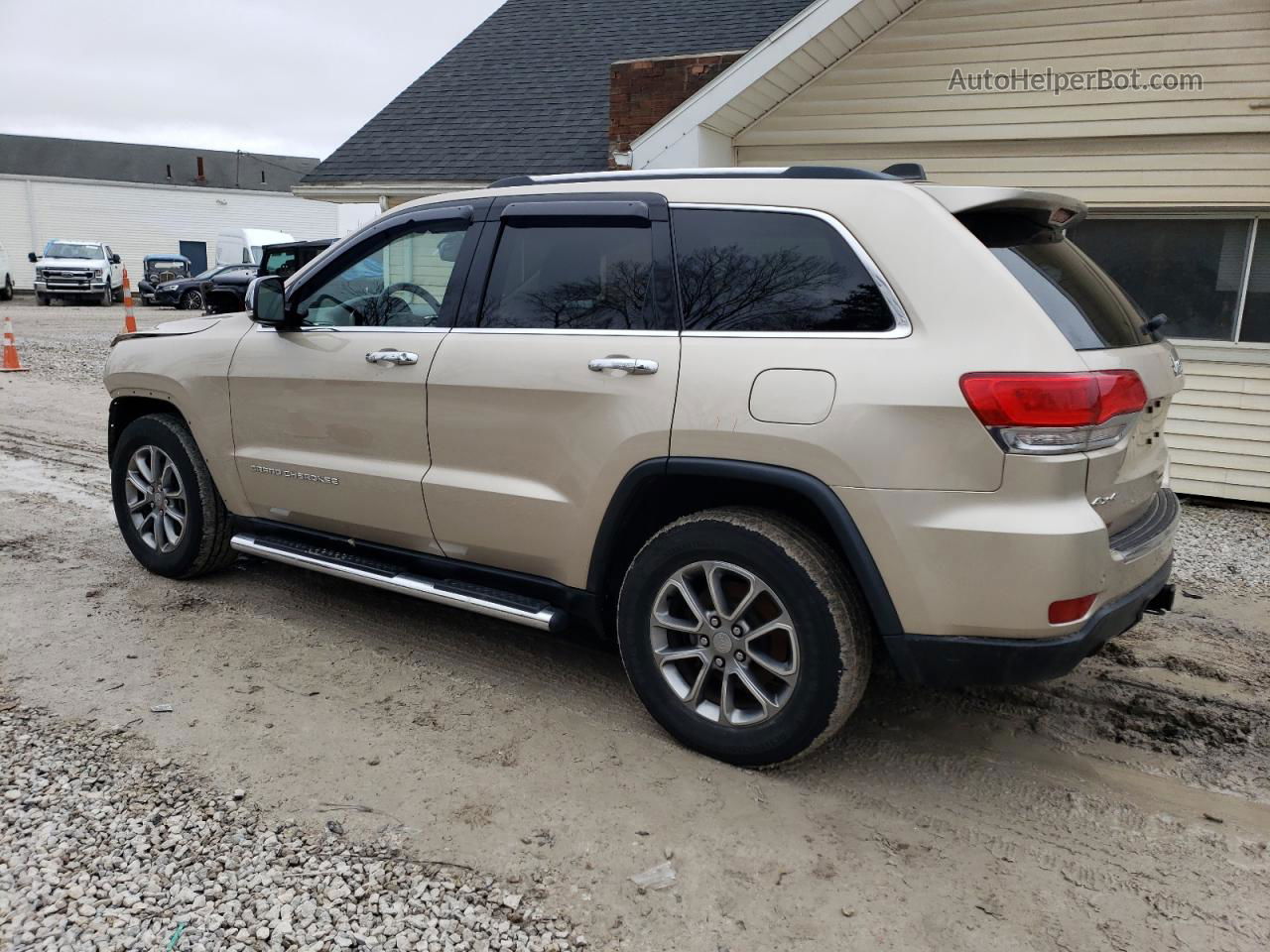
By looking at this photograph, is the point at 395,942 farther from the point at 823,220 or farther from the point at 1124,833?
the point at 823,220

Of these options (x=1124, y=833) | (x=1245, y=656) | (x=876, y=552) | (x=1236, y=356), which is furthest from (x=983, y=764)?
(x=1236, y=356)

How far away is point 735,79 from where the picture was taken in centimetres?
780

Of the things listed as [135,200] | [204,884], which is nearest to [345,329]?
[204,884]

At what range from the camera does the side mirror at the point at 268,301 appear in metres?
4.25

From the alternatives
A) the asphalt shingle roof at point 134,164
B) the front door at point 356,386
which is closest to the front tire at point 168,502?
the front door at point 356,386

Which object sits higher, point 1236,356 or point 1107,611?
point 1236,356

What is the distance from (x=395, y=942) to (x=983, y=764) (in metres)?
2.06

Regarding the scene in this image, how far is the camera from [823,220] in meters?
3.13

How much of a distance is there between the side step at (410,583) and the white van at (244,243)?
30321 mm

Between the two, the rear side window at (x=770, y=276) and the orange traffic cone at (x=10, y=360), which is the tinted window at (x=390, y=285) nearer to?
the rear side window at (x=770, y=276)

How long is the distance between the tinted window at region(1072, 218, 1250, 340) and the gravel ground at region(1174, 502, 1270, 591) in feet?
4.63

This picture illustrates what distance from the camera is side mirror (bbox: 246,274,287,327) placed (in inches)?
167

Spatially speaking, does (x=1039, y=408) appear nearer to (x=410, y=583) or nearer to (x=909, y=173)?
(x=909, y=173)

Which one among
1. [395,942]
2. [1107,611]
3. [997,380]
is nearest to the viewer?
[395,942]
